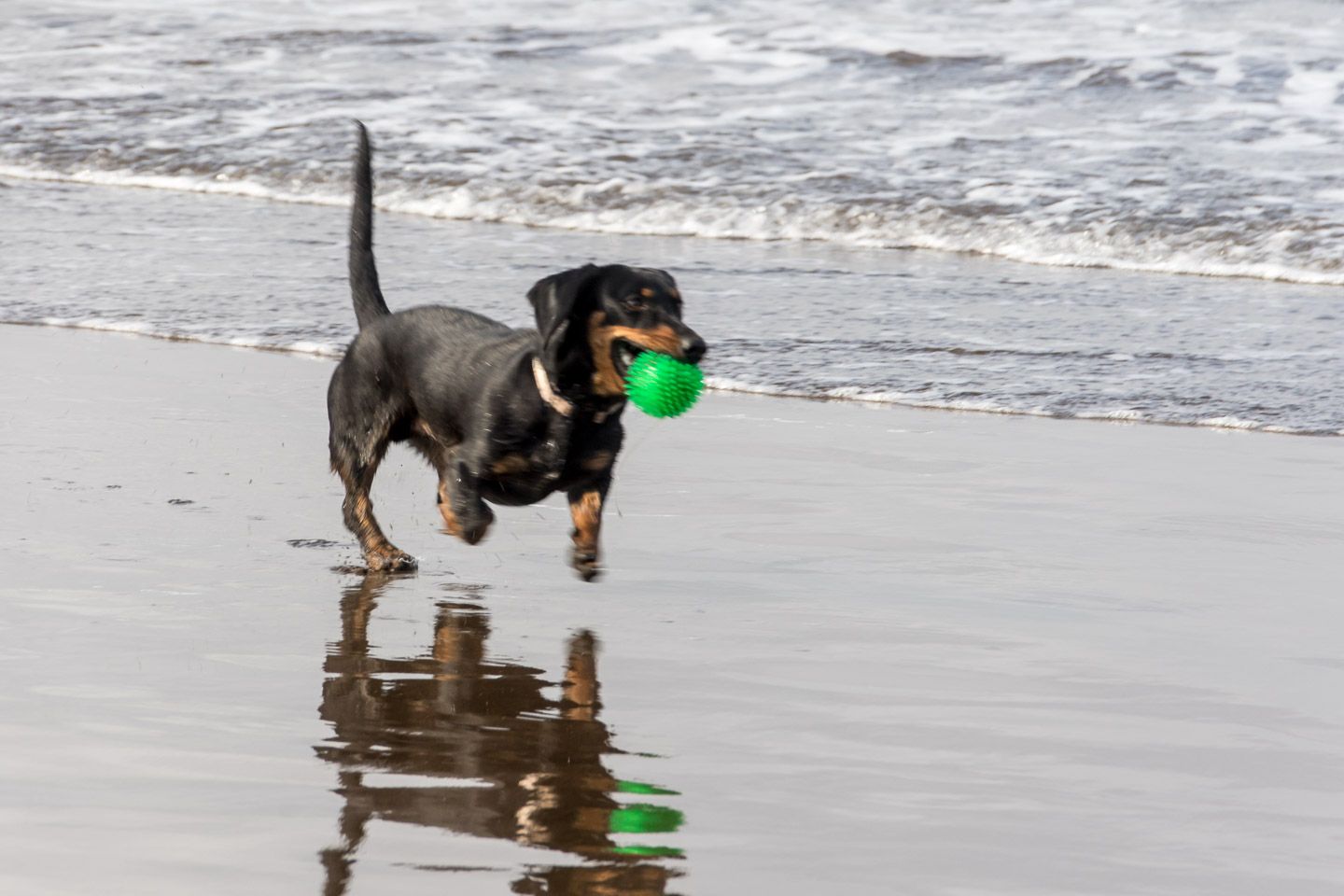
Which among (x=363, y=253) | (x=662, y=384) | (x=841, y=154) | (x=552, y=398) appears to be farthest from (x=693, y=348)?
(x=841, y=154)

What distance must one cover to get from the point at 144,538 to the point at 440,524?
89 cm

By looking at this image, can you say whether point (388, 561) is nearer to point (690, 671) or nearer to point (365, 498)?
point (365, 498)

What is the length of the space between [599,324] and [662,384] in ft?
0.78

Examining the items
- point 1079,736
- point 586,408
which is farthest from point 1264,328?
point 1079,736

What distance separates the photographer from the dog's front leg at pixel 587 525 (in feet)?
13.7

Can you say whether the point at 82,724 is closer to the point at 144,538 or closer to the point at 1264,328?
the point at 144,538

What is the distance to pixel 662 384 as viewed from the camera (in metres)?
3.96

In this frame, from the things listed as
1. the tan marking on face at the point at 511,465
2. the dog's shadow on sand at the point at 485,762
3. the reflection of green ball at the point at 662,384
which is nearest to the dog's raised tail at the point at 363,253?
the tan marking on face at the point at 511,465

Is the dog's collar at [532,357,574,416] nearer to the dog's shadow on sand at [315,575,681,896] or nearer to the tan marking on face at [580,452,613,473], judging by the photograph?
the tan marking on face at [580,452,613,473]

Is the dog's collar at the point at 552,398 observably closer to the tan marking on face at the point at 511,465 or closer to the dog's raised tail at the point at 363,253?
the tan marking on face at the point at 511,465

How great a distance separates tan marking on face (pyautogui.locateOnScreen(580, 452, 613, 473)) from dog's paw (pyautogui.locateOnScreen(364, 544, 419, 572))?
0.56m

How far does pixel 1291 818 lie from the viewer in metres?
2.78

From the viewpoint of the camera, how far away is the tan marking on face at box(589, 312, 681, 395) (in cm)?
400

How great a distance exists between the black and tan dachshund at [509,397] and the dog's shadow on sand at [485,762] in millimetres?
506
